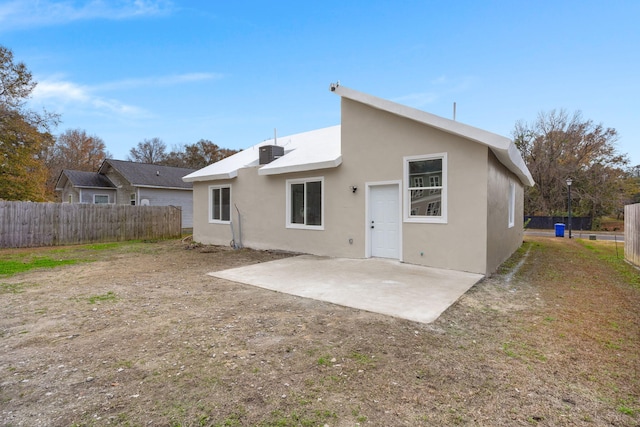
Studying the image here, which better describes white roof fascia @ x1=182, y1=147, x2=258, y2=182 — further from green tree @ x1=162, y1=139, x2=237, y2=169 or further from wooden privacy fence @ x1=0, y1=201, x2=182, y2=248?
green tree @ x1=162, y1=139, x2=237, y2=169

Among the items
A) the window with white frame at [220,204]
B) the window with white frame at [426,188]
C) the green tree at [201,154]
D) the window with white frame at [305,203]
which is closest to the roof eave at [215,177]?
the window with white frame at [220,204]

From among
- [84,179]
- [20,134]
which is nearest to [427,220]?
[20,134]

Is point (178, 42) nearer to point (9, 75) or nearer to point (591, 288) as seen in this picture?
point (9, 75)

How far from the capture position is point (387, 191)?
768 centimetres

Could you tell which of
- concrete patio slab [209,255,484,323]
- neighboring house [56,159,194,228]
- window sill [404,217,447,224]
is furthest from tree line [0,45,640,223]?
window sill [404,217,447,224]

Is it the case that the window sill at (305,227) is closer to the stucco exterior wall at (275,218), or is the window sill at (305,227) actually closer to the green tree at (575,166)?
the stucco exterior wall at (275,218)

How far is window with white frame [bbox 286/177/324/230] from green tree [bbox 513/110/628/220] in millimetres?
26615

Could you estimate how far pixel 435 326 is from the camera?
3807mm

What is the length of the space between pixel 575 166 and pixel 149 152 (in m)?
44.9

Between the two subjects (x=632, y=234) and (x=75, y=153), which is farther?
(x=75, y=153)

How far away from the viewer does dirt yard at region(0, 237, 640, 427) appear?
2207 millimetres

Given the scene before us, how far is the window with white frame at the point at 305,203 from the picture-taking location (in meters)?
9.03

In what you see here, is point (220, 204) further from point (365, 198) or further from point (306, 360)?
point (306, 360)

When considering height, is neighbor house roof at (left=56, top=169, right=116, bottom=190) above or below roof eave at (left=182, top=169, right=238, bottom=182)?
above
